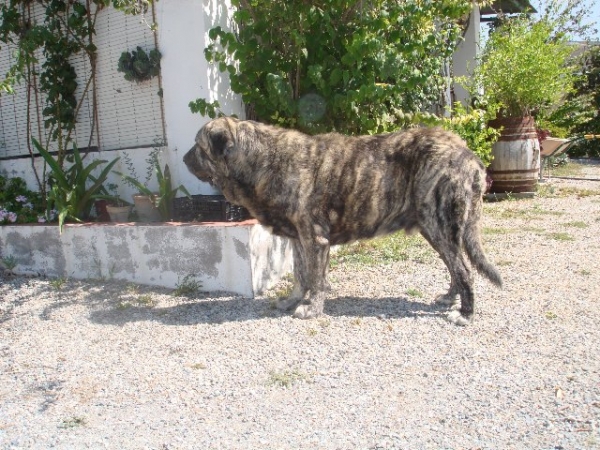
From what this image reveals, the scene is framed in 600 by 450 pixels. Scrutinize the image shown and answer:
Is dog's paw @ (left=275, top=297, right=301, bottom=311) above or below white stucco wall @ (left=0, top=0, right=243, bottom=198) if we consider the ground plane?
below

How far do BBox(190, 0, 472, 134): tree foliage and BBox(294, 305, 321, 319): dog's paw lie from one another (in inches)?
80.4

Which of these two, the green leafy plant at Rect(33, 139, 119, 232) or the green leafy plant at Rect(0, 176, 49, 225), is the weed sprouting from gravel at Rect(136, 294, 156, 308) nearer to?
the green leafy plant at Rect(33, 139, 119, 232)

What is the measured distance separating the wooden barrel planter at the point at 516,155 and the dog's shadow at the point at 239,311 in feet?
18.5

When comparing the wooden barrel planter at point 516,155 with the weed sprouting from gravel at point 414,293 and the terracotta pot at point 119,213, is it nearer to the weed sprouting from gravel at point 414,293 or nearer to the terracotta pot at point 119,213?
the weed sprouting from gravel at point 414,293

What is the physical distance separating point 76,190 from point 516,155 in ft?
22.8

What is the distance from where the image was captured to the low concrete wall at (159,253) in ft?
17.2

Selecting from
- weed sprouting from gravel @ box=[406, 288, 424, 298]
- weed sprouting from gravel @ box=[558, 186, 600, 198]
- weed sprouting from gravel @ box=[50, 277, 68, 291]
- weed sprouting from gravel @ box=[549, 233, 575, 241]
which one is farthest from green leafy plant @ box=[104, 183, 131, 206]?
weed sprouting from gravel @ box=[558, 186, 600, 198]

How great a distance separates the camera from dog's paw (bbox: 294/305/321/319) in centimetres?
460

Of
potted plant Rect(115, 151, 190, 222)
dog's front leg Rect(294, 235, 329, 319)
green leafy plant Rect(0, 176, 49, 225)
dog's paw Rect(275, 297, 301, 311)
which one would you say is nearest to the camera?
dog's front leg Rect(294, 235, 329, 319)

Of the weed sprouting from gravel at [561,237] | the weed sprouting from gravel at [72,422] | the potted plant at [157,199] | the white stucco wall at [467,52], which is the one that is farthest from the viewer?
the white stucco wall at [467,52]

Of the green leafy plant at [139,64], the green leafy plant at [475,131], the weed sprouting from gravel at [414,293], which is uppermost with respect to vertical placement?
the green leafy plant at [139,64]

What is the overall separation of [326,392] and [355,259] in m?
3.03

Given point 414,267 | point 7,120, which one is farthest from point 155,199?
point 7,120

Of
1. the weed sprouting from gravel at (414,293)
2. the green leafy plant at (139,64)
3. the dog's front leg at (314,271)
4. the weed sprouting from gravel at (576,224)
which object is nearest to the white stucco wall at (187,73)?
the green leafy plant at (139,64)
